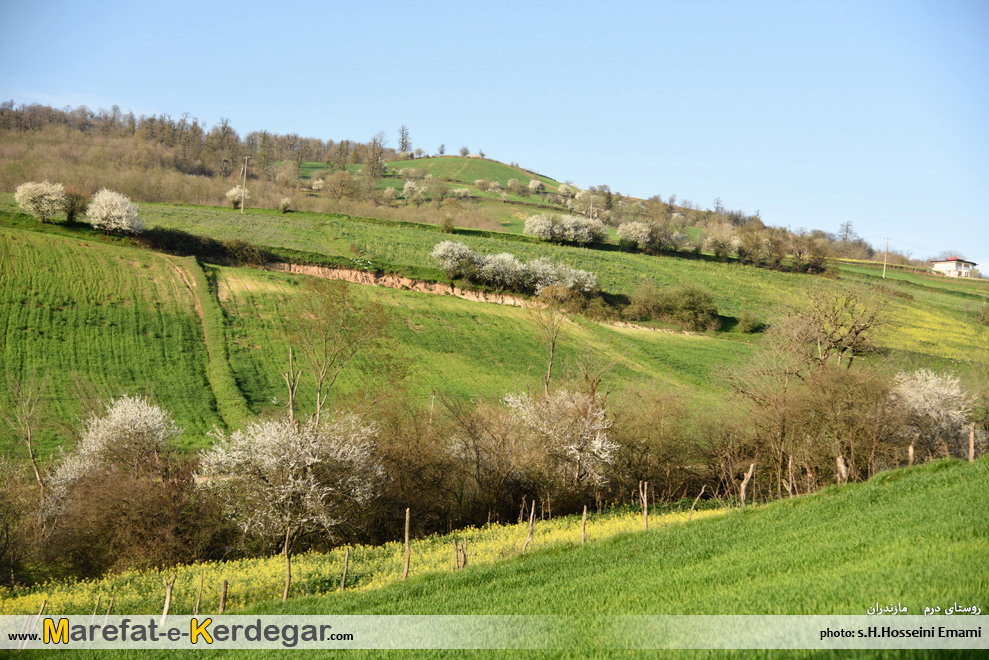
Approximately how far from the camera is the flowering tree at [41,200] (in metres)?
67.8

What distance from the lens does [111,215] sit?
68.0 m

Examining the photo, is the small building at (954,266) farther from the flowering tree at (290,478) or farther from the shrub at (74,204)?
the shrub at (74,204)

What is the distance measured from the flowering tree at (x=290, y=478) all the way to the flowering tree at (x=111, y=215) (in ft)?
164

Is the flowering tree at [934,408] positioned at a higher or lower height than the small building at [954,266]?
lower

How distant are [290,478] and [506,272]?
53.9 metres

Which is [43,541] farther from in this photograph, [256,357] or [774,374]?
[774,374]

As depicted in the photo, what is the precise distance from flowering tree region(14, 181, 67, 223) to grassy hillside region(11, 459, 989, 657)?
61662mm

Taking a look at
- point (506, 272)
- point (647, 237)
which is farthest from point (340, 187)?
point (506, 272)

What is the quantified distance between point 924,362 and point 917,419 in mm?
25769

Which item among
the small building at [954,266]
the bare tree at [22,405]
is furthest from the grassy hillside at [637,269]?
the bare tree at [22,405]

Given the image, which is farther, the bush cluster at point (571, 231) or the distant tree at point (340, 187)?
the distant tree at point (340, 187)

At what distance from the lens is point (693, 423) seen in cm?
3822

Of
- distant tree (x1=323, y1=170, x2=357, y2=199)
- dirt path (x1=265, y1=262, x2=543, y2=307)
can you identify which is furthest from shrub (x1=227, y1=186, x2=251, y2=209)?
dirt path (x1=265, y1=262, x2=543, y2=307)

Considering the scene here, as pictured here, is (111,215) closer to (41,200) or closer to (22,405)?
(41,200)
